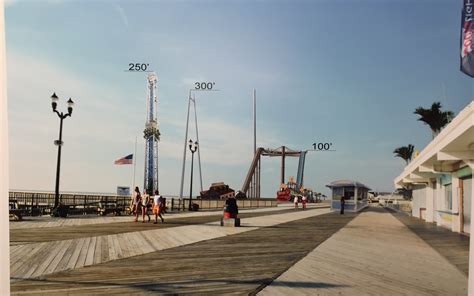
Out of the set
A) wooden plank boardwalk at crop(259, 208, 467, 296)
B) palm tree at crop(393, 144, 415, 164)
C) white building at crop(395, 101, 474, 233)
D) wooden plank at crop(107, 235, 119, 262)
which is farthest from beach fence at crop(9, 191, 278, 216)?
palm tree at crop(393, 144, 415, 164)

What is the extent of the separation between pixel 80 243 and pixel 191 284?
5.63 metres

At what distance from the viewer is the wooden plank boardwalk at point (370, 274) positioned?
6332 mm

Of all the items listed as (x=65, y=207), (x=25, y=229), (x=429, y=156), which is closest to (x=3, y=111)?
(x=25, y=229)

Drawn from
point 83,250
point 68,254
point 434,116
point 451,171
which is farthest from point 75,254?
point 434,116

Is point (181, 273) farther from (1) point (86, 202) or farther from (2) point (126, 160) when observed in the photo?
(2) point (126, 160)

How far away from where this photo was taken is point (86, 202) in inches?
1130

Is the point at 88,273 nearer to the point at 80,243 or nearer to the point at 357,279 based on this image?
the point at 80,243

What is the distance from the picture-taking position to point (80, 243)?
1062cm

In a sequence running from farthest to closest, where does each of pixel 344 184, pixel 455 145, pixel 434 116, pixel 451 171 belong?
1. pixel 434 116
2. pixel 344 184
3. pixel 451 171
4. pixel 455 145

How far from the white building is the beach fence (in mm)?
18401

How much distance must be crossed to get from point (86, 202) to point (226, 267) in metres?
23.7

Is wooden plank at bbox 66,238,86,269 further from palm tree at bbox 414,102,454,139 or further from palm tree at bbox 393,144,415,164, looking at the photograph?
palm tree at bbox 393,144,415,164

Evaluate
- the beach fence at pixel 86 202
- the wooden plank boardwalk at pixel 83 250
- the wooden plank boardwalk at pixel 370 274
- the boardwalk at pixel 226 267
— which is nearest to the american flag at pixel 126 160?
the beach fence at pixel 86 202

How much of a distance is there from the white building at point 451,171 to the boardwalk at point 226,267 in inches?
137
